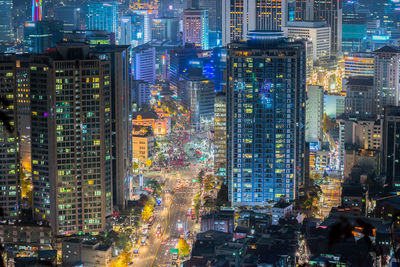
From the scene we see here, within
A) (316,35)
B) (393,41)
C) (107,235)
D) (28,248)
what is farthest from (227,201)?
(393,41)

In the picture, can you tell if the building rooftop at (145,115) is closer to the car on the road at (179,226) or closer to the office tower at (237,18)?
the office tower at (237,18)

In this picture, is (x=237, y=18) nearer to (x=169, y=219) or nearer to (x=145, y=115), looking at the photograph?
(x=145, y=115)

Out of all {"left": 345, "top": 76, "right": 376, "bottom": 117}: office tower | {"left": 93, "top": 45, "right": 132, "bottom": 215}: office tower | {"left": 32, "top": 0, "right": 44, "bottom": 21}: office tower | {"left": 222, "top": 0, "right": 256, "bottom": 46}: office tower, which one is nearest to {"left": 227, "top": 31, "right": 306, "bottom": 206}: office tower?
{"left": 93, "top": 45, "right": 132, "bottom": 215}: office tower

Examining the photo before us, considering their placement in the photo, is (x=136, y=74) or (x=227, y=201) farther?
(x=136, y=74)

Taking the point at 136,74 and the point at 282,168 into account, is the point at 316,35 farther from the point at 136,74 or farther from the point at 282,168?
the point at 282,168

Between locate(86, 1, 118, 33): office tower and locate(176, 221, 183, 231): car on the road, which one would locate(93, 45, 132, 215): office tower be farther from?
locate(86, 1, 118, 33): office tower

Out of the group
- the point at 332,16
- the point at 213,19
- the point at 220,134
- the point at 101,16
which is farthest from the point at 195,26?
the point at 220,134

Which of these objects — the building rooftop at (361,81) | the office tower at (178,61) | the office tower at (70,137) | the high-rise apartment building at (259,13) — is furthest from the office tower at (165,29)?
the office tower at (70,137)
